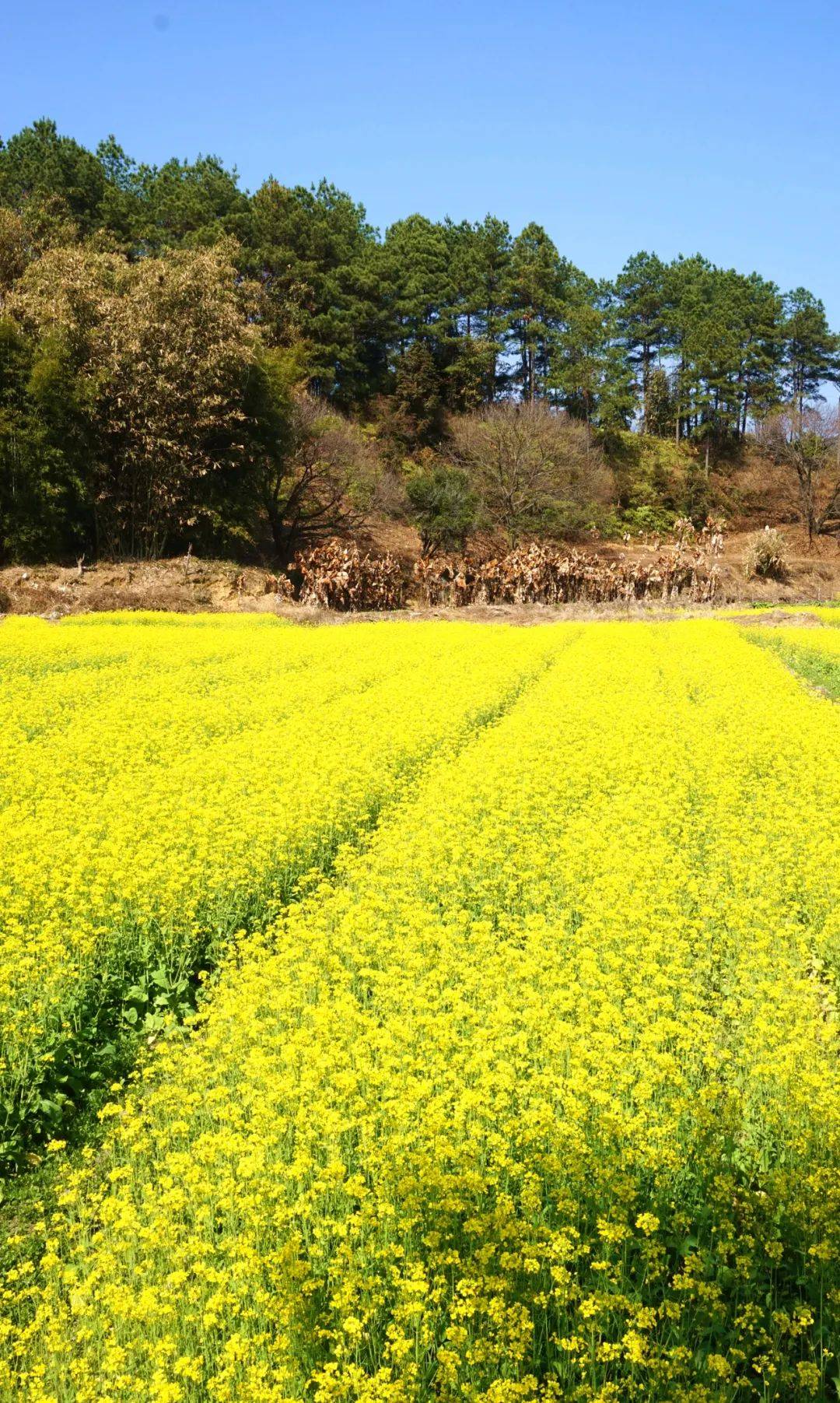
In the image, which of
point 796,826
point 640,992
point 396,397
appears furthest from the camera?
point 396,397

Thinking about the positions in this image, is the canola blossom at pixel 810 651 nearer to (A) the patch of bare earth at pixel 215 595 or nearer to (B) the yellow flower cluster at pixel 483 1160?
(A) the patch of bare earth at pixel 215 595

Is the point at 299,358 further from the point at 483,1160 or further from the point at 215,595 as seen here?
the point at 483,1160

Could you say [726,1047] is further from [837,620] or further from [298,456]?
[298,456]

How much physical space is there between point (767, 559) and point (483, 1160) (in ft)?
183

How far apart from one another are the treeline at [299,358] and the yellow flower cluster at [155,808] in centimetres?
1928


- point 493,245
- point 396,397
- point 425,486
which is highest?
point 493,245

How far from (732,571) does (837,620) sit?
20.4 meters

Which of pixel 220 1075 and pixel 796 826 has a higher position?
pixel 796 826

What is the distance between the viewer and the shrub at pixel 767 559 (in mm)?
55875

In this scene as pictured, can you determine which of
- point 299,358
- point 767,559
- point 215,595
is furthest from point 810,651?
point 299,358

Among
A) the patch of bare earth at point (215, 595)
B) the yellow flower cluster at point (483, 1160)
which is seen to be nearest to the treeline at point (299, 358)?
the patch of bare earth at point (215, 595)

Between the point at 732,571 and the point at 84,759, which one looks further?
the point at 732,571

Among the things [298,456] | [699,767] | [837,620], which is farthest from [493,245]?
[699,767]

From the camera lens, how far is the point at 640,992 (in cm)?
599
